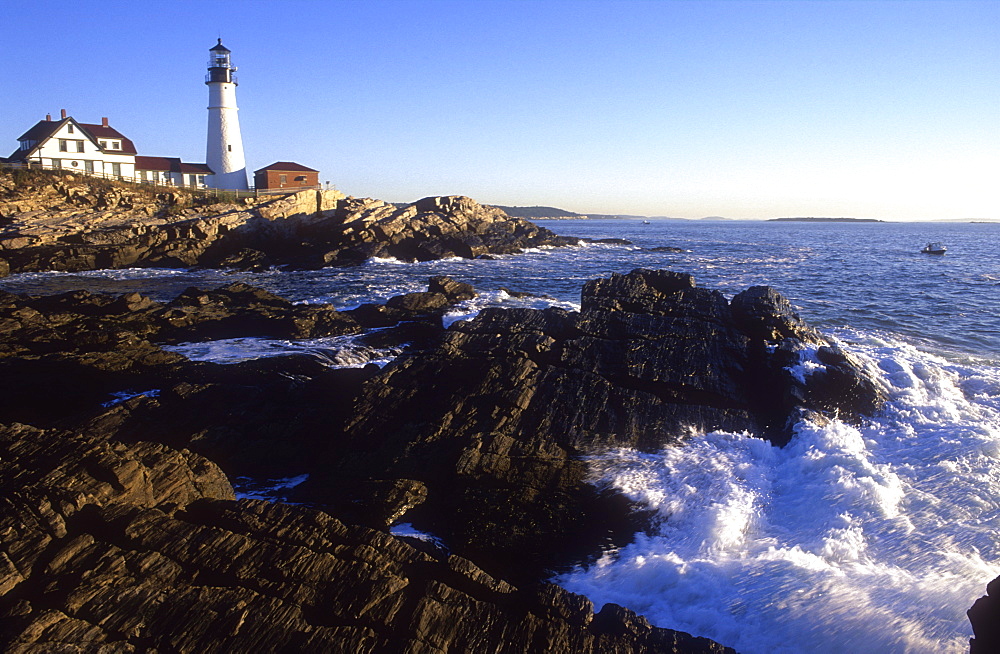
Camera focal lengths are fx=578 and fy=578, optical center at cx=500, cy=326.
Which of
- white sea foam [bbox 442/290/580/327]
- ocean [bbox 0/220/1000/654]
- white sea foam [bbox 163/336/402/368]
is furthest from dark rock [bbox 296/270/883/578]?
white sea foam [bbox 442/290/580/327]

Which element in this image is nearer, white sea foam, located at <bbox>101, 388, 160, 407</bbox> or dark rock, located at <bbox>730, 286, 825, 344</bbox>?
white sea foam, located at <bbox>101, 388, 160, 407</bbox>

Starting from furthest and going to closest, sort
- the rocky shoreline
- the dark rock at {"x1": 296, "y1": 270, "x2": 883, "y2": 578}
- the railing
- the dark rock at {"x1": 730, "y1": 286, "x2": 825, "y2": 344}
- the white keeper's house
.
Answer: the white keeper's house → the railing → the dark rock at {"x1": 730, "y1": 286, "x2": 825, "y2": 344} → the dark rock at {"x1": 296, "y1": 270, "x2": 883, "y2": 578} → the rocky shoreline

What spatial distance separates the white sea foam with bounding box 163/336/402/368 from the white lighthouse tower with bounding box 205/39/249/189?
55032mm

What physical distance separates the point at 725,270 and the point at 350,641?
44.4 m

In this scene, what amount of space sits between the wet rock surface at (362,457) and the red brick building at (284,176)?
4939 centimetres

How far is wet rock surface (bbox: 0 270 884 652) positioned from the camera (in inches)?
231

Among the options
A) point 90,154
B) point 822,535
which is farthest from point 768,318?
point 90,154

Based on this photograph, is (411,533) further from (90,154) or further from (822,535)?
(90,154)

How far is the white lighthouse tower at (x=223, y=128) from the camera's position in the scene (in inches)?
2462

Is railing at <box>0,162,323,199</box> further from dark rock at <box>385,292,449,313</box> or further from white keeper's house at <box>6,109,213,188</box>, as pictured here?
dark rock at <box>385,292,449,313</box>

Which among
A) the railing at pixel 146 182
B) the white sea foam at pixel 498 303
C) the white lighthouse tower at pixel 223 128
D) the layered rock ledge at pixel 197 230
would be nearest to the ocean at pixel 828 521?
the white sea foam at pixel 498 303

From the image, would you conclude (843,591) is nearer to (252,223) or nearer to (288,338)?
(288,338)

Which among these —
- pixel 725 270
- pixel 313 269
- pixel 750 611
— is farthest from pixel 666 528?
pixel 725 270

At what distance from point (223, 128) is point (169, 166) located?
24.2 feet
